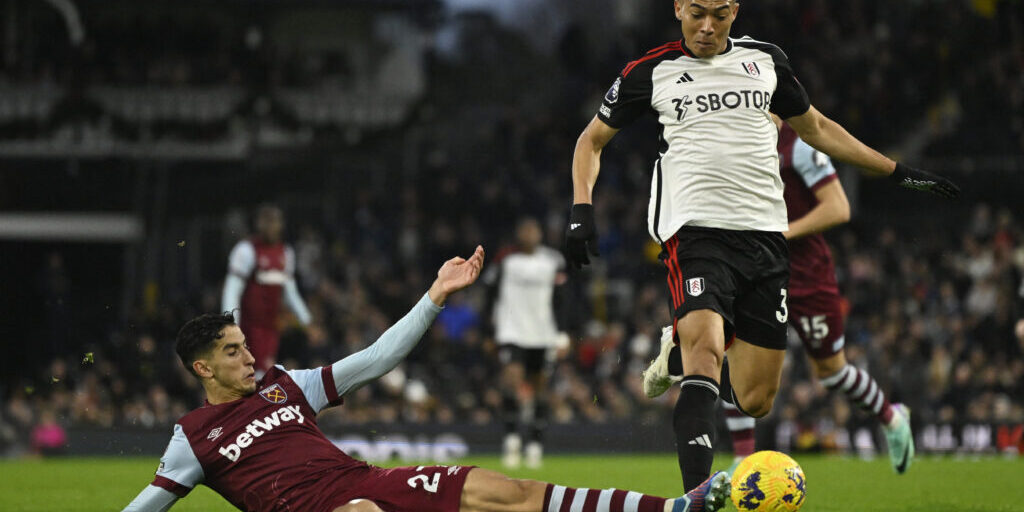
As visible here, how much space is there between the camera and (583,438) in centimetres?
1563

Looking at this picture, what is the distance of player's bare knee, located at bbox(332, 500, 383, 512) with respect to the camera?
16.3 feet

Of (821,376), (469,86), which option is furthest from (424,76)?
(821,376)

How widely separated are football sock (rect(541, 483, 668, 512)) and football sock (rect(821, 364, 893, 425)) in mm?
4279

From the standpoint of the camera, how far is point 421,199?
829 inches

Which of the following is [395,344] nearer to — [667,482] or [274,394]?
[274,394]

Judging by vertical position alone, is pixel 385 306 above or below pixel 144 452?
above

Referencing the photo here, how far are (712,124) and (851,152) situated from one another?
0.84 metres

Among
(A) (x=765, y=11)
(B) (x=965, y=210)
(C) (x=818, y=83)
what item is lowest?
(B) (x=965, y=210)

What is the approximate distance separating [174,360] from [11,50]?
10994 mm

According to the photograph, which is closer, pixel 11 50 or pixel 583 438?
pixel 583 438

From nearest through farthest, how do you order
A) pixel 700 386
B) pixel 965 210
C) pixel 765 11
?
pixel 700 386, pixel 965 210, pixel 765 11

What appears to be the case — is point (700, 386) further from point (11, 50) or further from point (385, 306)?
point (11, 50)

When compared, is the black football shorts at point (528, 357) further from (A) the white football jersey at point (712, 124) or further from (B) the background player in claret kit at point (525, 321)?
(A) the white football jersey at point (712, 124)

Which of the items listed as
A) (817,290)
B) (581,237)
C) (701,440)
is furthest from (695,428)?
(817,290)
